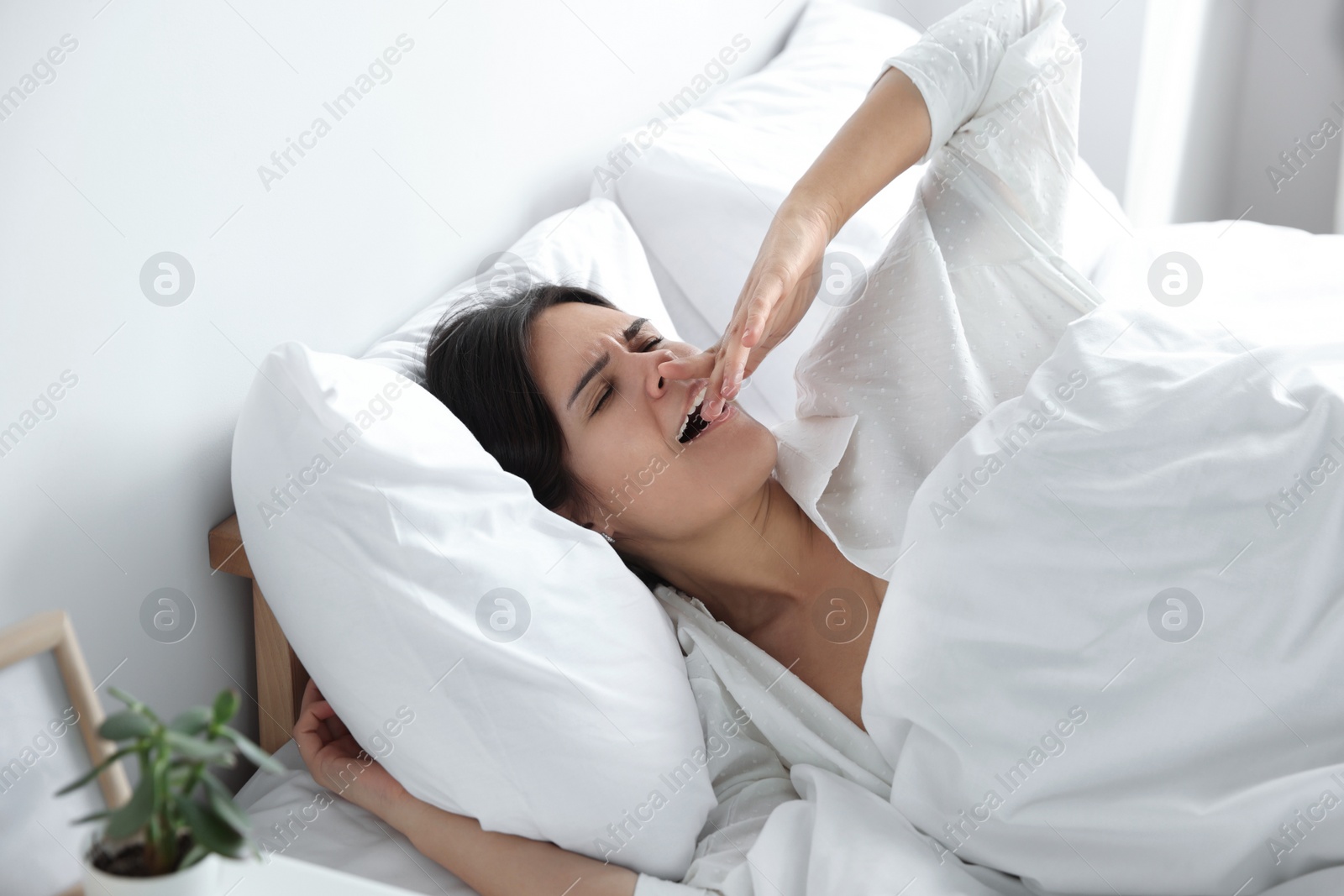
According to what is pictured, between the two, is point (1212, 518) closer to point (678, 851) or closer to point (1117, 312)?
point (1117, 312)

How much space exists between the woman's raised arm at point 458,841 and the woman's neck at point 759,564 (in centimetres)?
38

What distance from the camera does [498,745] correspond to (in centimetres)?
80

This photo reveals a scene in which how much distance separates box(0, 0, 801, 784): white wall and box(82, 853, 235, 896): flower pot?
39 centimetres

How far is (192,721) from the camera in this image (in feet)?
1.35

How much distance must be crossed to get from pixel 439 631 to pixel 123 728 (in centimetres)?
41

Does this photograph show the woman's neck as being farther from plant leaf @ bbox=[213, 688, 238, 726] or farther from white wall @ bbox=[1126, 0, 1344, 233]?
white wall @ bbox=[1126, 0, 1344, 233]

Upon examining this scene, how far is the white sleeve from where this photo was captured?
1138 millimetres

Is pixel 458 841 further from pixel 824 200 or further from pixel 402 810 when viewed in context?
pixel 824 200

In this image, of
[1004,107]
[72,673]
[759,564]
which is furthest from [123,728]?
[1004,107]

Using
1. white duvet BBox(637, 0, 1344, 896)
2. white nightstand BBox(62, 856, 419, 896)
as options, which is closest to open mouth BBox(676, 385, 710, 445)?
white duvet BBox(637, 0, 1344, 896)

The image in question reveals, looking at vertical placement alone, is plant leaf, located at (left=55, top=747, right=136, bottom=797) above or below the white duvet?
above

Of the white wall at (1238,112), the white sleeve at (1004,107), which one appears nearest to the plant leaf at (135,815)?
the white sleeve at (1004,107)

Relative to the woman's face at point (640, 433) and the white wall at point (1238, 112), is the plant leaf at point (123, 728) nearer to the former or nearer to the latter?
the woman's face at point (640, 433)

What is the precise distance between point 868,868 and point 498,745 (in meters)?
0.31
